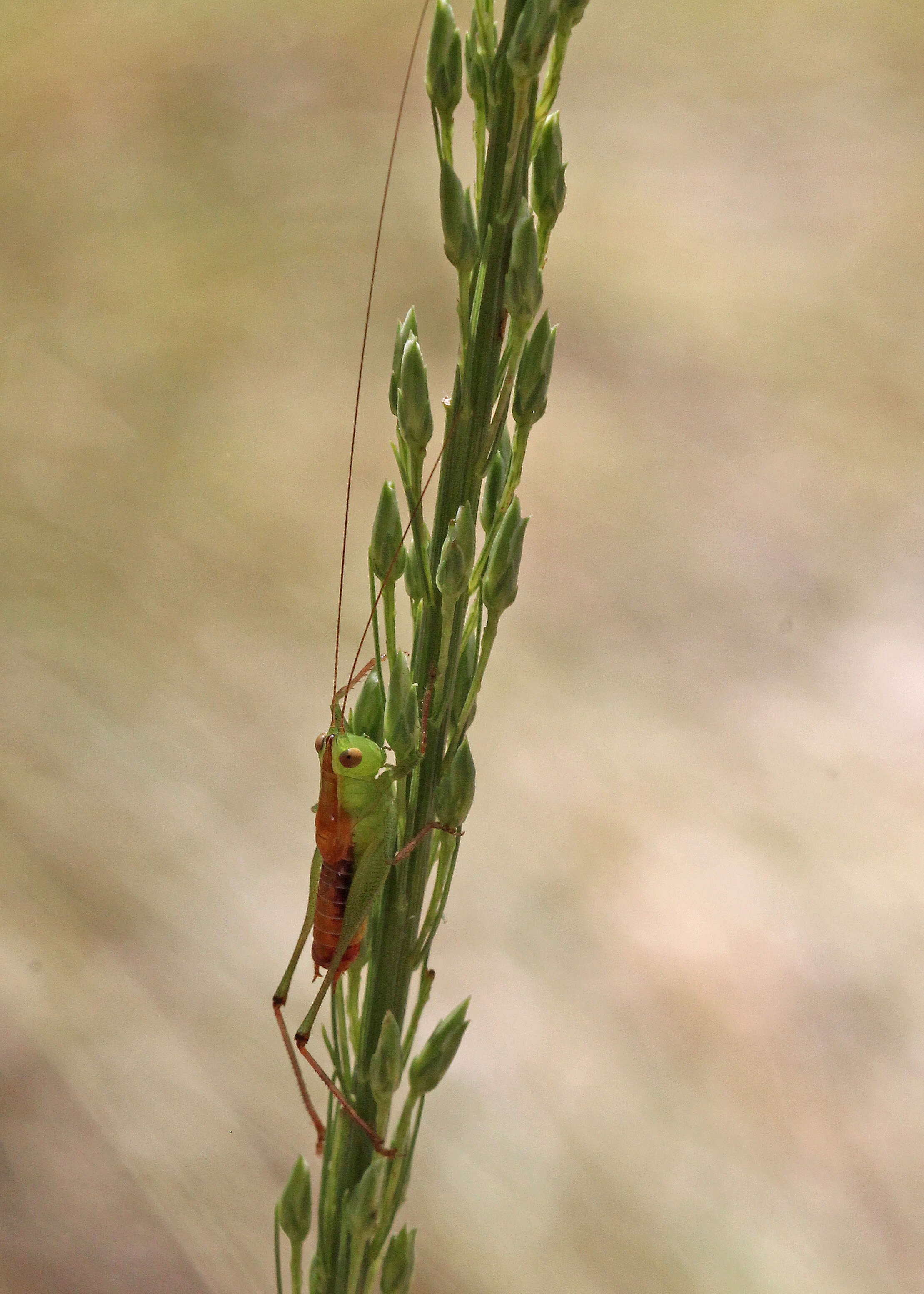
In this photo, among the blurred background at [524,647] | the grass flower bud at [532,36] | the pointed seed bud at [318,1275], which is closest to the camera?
the grass flower bud at [532,36]

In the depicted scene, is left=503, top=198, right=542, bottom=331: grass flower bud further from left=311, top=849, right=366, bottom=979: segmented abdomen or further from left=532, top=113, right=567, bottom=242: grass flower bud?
left=311, top=849, right=366, bottom=979: segmented abdomen

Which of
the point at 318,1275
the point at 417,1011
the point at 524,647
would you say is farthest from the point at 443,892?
the point at 524,647

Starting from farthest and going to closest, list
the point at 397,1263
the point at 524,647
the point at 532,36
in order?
the point at 524,647 < the point at 397,1263 < the point at 532,36

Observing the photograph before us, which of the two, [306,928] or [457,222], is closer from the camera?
[457,222]

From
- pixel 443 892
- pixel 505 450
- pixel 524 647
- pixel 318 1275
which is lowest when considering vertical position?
pixel 318 1275

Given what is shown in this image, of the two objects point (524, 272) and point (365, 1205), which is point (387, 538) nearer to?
point (524, 272)

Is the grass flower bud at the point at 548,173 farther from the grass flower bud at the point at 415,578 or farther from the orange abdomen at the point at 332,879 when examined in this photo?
the orange abdomen at the point at 332,879

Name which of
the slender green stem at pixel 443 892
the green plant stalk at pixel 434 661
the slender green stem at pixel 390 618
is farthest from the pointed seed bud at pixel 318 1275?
the slender green stem at pixel 390 618

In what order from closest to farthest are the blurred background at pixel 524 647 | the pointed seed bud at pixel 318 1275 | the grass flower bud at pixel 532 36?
the grass flower bud at pixel 532 36 → the pointed seed bud at pixel 318 1275 → the blurred background at pixel 524 647
